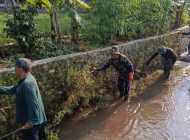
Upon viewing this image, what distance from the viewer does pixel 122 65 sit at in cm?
643

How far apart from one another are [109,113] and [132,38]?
424 centimetres

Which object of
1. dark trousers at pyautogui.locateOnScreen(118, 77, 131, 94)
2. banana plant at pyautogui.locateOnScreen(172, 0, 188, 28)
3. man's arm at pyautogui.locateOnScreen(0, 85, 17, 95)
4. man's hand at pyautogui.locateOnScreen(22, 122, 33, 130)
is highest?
banana plant at pyautogui.locateOnScreen(172, 0, 188, 28)

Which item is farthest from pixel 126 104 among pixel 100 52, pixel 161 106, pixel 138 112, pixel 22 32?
pixel 22 32

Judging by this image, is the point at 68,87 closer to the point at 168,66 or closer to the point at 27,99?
the point at 27,99

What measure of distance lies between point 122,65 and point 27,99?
12.0 feet

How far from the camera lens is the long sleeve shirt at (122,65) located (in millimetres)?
6277

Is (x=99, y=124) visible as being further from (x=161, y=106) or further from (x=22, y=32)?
(x=22, y=32)

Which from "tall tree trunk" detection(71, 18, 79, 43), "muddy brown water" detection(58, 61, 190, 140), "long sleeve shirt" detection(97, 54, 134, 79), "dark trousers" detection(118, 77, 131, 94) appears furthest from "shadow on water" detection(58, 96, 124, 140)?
"tall tree trunk" detection(71, 18, 79, 43)

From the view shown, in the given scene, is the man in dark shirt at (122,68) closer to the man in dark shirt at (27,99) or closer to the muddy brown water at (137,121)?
the muddy brown water at (137,121)

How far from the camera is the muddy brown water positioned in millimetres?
5168

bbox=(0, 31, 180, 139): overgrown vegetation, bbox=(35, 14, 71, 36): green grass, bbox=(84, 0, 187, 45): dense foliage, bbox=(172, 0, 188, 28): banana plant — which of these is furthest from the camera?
bbox=(172, 0, 188, 28): banana plant

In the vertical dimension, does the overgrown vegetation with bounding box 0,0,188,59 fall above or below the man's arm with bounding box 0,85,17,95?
above

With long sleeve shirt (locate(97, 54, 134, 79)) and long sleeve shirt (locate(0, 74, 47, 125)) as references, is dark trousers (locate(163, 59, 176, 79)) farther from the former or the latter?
long sleeve shirt (locate(0, 74, 47, 125))

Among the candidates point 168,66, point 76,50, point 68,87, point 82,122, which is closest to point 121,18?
point 76,50
